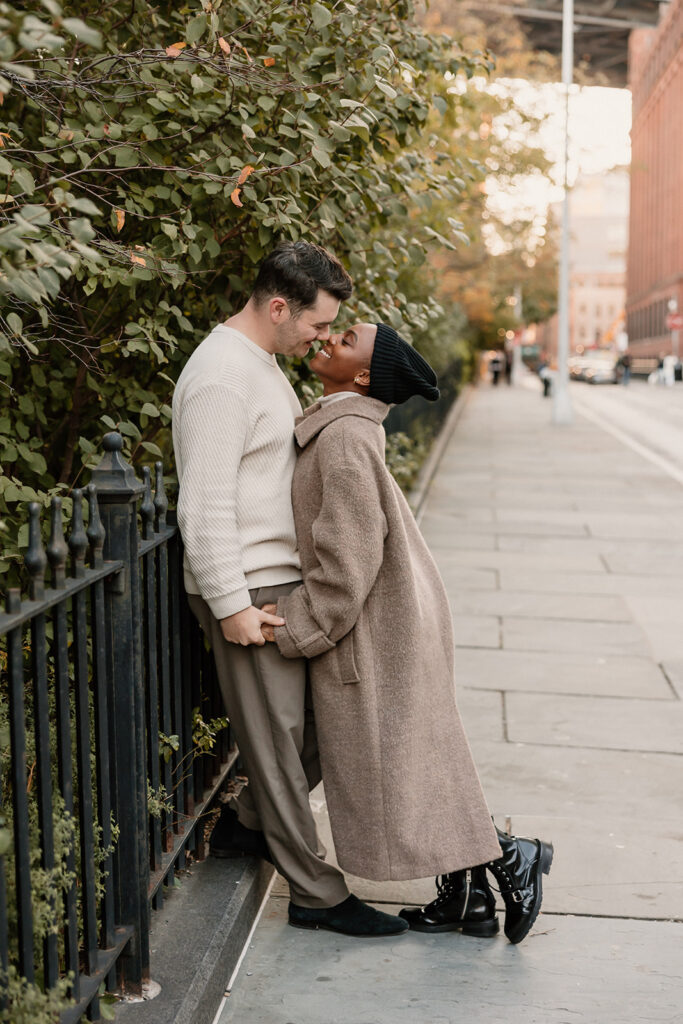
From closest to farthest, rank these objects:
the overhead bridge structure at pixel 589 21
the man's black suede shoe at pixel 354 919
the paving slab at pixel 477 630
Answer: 1. the man's black suede shoe at pixel 354 919
2. the paving slab at pixel 477 630
3. the overhead bridge structure at pixel 589 21

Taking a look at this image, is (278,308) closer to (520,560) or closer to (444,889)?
(444,889)

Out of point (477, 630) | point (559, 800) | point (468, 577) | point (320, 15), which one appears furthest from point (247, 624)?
point (468, 577)

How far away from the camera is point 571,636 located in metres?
7.06

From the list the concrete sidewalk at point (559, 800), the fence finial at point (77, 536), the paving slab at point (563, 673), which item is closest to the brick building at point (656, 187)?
the concrete sidewalk at point (559, 800)

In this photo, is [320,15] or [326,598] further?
[320,15]

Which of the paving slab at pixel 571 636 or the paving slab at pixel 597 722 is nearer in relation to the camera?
the paving slab at pixel 597 722

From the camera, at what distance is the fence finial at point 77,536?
2.36 m

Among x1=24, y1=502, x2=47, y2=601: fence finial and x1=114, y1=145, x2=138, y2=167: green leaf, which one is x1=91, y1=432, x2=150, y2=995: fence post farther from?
x1=114, y1=145, x2=138, y2=167: green leaf

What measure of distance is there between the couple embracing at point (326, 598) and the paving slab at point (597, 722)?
1.88m

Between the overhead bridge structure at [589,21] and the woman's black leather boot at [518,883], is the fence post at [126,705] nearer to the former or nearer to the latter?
the woman's black leather boot at [518,883]

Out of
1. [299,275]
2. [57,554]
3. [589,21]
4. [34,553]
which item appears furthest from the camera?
[589,21]

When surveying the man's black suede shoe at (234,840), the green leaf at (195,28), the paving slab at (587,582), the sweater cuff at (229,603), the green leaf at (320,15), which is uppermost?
the green leaf at (320,15)

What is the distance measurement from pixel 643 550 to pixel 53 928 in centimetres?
843

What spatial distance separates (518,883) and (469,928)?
0.71 feet
